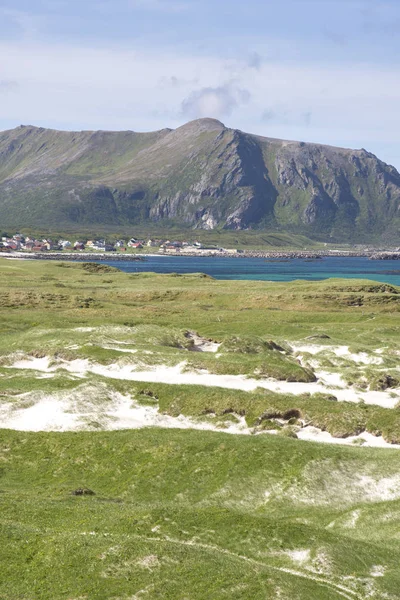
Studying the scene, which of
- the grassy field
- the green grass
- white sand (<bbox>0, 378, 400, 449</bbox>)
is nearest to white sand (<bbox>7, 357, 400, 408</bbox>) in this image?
the grassy field

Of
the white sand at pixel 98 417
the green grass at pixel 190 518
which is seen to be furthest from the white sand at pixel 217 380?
the green grass at pixel 190 518

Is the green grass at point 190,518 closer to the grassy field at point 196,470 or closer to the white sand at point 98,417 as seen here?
the grassy field at point 196,470

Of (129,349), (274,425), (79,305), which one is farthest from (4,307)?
(274,425)

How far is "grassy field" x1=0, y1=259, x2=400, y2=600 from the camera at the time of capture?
25344mm

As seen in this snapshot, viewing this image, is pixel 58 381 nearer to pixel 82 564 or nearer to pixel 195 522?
pixel 195 522

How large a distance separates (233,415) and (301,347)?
103 ft

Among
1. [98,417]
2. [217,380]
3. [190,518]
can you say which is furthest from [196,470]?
[217,380]

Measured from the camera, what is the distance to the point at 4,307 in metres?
109

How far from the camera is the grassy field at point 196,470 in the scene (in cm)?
2534

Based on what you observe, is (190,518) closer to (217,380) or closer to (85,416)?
(85,416)

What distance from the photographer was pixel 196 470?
132 ft

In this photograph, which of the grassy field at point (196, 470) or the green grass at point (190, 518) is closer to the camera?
the green grass at point (190, 518)

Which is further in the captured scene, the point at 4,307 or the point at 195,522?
the point at 4,307

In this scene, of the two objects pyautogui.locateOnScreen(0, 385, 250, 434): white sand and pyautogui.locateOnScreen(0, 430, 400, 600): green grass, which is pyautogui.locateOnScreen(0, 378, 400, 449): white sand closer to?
pyautogui.locateOnScreen(0, 385, 250, 434): white sand
